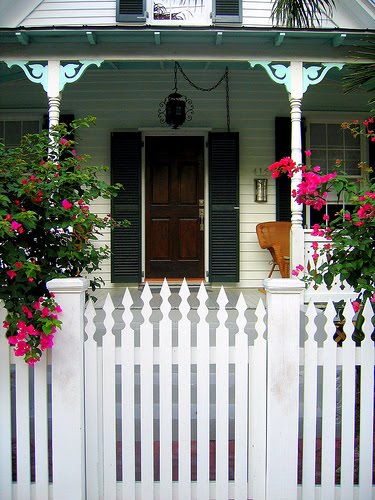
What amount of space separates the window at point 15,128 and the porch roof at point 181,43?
178 centimetres

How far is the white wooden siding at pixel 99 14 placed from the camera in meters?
7.30

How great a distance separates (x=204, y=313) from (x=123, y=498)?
0.94 metres

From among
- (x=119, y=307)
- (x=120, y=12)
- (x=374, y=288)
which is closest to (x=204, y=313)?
(x=374, y=288)

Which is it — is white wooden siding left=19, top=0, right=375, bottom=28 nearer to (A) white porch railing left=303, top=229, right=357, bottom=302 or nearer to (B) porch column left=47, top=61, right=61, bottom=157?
(B) porch column left=47, top=61, right=61, bottom=157

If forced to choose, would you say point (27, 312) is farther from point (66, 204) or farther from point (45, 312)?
point (66, 204)

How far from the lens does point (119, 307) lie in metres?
5.39

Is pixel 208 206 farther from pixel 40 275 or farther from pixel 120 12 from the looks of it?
pixel 40 275

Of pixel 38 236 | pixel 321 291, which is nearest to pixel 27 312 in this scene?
pixel 38 236

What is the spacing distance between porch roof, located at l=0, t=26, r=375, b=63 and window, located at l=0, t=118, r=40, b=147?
69.9 inches

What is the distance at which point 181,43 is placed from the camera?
5703mm

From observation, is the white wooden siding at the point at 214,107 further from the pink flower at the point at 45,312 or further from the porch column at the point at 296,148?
the pink flower at the point at 45,312

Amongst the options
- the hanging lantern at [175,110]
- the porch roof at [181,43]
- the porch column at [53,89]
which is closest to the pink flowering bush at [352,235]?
the porch roof at [181,43]

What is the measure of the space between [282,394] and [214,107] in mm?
5691

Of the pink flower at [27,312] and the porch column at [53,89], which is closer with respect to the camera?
the pink flower at [27,312]
